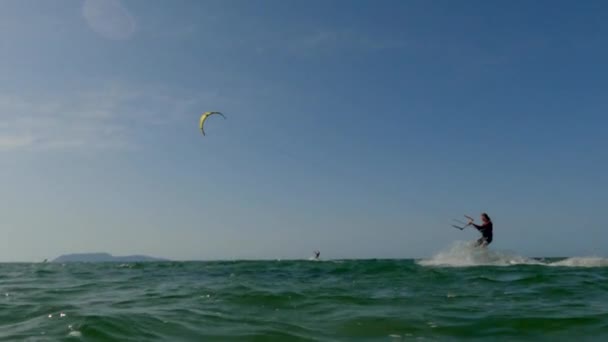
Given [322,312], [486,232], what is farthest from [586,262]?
[322,312]

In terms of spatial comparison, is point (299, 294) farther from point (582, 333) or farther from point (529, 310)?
point (582, 333)

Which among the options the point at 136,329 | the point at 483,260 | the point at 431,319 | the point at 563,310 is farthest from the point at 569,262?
the point at 136,329

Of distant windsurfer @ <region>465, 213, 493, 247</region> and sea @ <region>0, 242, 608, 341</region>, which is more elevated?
distant windsurfer @ <region>465, 213, 493, 247</region>

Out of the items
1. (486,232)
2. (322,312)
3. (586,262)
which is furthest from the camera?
(486,232)

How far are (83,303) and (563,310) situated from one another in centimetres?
1098

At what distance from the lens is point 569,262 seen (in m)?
27.6

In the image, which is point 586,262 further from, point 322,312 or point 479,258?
point 322,312

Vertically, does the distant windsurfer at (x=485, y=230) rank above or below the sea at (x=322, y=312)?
above

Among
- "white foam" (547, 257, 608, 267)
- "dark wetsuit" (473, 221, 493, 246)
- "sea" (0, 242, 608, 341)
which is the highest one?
"dark wetsuit" (473, 221, 493, 246)

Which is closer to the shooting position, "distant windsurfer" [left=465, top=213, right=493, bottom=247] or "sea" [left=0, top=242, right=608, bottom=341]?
"sea" [left=0, top=242, right=608, bottom=341]

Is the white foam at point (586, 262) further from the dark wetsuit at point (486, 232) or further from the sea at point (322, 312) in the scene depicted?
the sea at point (322, 312)

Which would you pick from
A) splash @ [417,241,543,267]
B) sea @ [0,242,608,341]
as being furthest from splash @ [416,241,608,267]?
sea @ [0,242,608,341]

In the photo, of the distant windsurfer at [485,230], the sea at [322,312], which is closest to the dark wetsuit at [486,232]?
the distant windsurfer at [485,230]

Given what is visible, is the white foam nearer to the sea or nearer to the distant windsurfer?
the distant windsurfer
